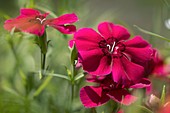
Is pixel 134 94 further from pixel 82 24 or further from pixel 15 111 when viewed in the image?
pixel 82 24

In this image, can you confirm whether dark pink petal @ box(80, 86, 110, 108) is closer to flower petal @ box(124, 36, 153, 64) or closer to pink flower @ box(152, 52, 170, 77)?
flower petal @ box(124, 36, 153, 64)

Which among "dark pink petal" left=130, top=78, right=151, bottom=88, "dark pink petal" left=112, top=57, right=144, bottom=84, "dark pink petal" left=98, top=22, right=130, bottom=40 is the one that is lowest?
"dark pink petal" left=130, top=78, right=151, bottom=88

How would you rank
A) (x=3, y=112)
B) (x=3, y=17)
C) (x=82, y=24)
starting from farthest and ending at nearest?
(x=82, y=24)
(x=3, y=17)
(x=3, y=112)

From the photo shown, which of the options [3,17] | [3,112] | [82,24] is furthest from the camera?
[82,24]

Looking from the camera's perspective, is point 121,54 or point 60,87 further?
point 60,87

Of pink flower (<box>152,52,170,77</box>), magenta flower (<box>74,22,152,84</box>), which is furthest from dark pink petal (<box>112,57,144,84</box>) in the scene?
pink flower (<box>152,52,170,77</box>)

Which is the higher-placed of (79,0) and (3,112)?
(79,0)

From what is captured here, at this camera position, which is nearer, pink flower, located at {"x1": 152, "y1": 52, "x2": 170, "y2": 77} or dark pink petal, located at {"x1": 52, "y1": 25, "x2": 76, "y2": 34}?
dark pink petal, located at {"x1": 52, "y1": 25, "x2": 76, "y2": 34}

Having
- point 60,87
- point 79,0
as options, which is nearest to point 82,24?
point 79,0
